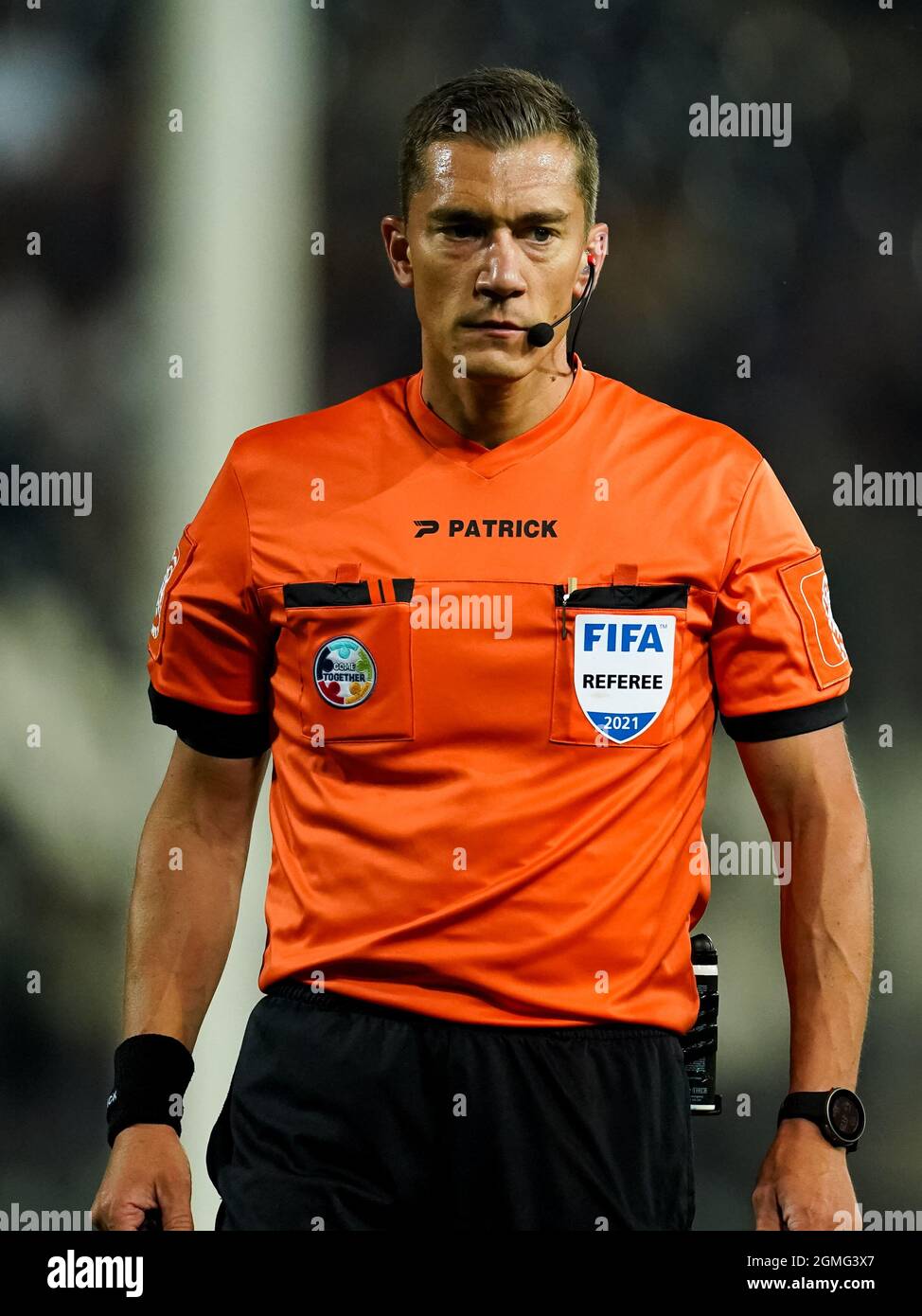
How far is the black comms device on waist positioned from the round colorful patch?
18.4 inches

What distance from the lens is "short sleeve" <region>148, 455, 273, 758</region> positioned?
70.2 inches

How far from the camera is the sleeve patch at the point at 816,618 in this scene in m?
1.69

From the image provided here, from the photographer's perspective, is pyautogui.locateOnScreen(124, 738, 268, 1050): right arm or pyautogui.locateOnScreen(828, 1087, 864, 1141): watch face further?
pyautogui.locateOnScreen(124, 738, 268, 1050): right arm

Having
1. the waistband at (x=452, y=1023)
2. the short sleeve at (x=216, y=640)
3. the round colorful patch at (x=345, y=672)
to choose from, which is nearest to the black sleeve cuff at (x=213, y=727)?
the short sleeve at (x=216, y=640)

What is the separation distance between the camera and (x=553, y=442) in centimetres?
176

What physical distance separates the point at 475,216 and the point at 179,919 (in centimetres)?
85

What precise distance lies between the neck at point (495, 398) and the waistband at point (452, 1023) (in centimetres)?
63

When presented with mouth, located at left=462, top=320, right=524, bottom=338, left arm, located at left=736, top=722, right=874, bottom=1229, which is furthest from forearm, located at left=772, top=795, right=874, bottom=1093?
mouth, located at left=462, top=320, right=524, bottom=338

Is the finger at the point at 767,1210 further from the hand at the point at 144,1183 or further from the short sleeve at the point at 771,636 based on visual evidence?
the hand at the point at 144,1183

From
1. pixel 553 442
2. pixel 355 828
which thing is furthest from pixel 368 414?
pixel 355 828

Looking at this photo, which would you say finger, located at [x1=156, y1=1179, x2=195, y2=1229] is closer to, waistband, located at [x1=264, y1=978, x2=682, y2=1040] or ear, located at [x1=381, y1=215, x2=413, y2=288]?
waistband, located at [x1=264, y1=978, x2=682, y2=1040]

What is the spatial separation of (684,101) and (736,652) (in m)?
0.97

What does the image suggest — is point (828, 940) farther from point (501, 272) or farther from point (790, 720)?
point (501, 272)
